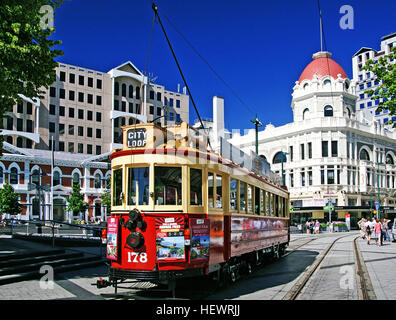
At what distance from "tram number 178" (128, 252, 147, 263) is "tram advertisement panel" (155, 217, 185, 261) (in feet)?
0.99

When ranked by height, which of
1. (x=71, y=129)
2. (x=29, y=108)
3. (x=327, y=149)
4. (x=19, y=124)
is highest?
(x=29, y=108)

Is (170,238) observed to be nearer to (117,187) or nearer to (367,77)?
(117,187)

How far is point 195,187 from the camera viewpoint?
8961 mm

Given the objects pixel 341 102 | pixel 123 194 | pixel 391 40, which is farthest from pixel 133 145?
pixel 391 40

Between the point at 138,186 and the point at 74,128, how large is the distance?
55354mm

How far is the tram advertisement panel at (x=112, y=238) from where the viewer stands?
28.1 feet

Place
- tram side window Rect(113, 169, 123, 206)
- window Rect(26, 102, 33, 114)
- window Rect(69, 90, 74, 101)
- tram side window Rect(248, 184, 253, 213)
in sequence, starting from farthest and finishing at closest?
window Rect(69, 90, 74, 101) → window Rect(26, 102, 33, 114) → tram side window Rect(248, 184, 253, 213) → tram side window Rect(113, 169, 123, 206)

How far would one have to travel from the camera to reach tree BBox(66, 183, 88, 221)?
160 ft

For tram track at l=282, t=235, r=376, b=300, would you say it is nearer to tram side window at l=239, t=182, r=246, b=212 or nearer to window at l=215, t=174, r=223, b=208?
tram side window at l=239, t=182, r=246, b=212

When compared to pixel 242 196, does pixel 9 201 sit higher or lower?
lower

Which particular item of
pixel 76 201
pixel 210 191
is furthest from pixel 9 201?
pixel 210 191

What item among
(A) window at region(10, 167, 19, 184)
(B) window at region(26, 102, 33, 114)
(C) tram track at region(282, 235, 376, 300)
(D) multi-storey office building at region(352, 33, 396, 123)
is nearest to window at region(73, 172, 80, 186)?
(A) window at region(10, 167, 19, 184)

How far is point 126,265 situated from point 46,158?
44.8m
